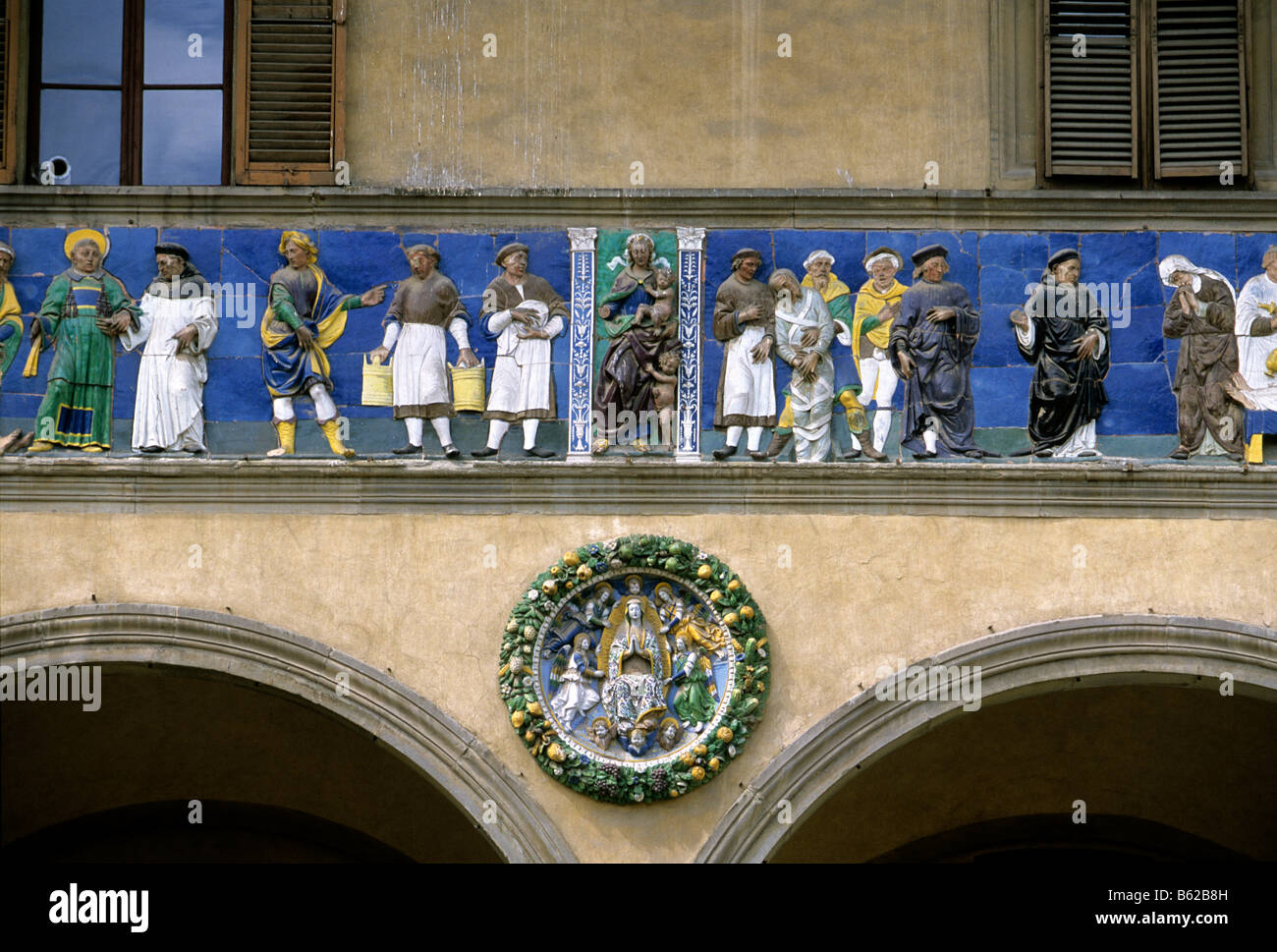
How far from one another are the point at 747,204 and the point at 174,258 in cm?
267

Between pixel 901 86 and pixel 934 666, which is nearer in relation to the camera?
pixel 934 666

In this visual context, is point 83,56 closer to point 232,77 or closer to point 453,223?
point 232,77

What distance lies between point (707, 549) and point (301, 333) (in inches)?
83.4

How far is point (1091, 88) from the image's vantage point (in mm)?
11266

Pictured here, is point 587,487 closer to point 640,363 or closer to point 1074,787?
point 640,363

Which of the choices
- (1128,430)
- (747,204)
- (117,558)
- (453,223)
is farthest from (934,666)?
(117,558)

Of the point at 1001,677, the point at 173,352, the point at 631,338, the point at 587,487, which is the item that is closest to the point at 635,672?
the point at 587,487

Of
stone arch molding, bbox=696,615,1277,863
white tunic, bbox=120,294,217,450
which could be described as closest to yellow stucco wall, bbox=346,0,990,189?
white tunic, bbox=120,294,217,450

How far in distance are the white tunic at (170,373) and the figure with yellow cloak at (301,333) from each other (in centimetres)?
30

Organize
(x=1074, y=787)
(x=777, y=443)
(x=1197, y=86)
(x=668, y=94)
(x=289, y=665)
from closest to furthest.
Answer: (x=289, y=665)
(x=777, y=443)
(x=668, y=94)
(x=1197, y=86)
(x=1074, y=787)

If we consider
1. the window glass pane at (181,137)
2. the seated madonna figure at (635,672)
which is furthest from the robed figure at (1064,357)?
the window glass pane at (181,137)

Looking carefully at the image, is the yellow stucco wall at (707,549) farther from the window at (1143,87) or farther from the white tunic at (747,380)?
the window at (1143,87)

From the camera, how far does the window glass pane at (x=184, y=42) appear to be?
11.4 meters

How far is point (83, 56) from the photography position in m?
11.4
